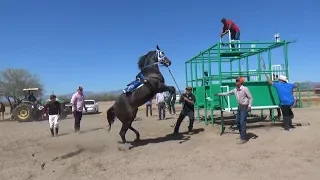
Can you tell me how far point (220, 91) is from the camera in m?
11.3

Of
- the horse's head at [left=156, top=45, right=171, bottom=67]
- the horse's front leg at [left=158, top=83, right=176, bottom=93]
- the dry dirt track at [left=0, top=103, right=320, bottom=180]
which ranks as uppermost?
the horse's head at [left=156, top=45, right=171, bottom=67]

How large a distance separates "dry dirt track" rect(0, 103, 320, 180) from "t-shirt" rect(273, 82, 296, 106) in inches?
32.9

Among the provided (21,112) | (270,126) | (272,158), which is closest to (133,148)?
(272,158)

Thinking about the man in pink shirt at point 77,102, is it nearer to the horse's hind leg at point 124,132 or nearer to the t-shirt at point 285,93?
the horse's hind leg at point 124,132

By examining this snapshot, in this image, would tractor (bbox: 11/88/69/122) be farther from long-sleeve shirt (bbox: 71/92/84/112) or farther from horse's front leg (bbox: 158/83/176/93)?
horse's front leg (bbox: 158/83/176/93)

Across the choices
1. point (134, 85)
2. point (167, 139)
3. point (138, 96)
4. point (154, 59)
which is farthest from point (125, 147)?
point (154, 59)

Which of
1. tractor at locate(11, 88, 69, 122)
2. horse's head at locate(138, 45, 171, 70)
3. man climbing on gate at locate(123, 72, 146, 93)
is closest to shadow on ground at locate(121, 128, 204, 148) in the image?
man climbing on gate at locate(123, 72, 146, 93)

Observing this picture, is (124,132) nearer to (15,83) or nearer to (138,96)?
(138,96)

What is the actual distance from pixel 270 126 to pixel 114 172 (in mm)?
5959

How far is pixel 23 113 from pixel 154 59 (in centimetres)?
1615

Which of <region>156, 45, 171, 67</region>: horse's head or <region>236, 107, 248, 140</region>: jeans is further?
<region>156, 45, 171, 67</region>: horse's head

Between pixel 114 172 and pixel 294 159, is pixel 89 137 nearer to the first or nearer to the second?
pixel 114 172

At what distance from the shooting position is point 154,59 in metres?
10.8

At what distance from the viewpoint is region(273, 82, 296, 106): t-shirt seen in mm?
10359
